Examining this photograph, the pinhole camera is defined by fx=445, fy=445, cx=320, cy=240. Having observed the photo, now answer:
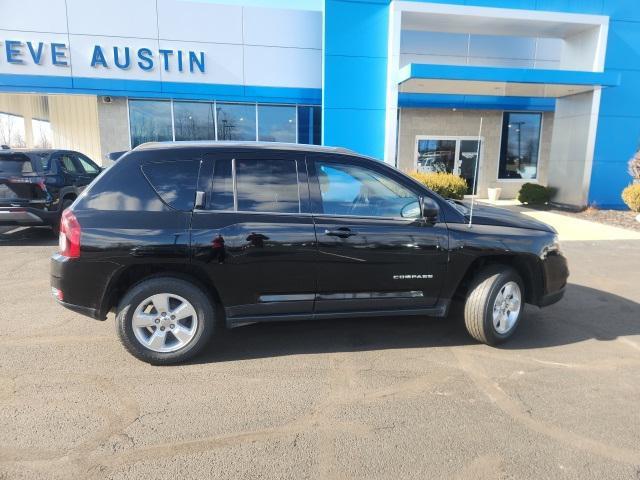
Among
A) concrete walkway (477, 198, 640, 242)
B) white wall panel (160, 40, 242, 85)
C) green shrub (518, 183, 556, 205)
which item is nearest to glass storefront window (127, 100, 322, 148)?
white wall panel (160, 40, 242, 85)

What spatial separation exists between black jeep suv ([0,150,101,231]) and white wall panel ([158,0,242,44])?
259 inches

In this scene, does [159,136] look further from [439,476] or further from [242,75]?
[439,476]

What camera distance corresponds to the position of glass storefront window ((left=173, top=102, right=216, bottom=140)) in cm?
1400

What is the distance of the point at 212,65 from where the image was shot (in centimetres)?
1347

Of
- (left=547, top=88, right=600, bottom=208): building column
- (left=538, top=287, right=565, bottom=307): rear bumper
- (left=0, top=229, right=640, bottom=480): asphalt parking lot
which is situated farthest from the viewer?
(left=547, top=88, right=600, bottom=208): building column

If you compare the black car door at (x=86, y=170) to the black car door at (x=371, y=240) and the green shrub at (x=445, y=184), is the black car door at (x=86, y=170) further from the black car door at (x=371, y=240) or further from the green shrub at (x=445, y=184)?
the green shrub at (x=445, y=184)

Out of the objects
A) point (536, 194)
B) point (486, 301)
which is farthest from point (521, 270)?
point (536, 194)

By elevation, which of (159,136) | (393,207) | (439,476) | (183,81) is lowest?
(439,476)

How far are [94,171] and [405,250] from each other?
8.62 metres

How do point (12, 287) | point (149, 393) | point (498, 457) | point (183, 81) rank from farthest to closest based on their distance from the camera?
point (183, 81), point (12, 287), point (149, 393), point (498, 457)

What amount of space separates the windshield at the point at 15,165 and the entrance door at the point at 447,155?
1222 cm

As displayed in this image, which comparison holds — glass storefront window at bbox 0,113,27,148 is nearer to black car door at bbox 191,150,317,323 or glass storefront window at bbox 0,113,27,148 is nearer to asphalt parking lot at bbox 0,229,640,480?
asphalt parking lot at bbox 0,229,640,480

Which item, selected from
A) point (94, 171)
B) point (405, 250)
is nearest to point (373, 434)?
point (405, 250)

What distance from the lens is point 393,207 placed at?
398 cm
